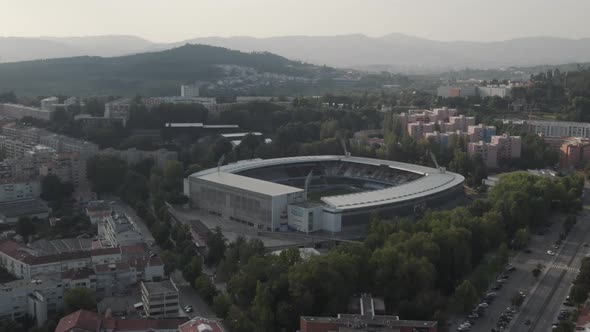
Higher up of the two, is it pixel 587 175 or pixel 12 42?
pixel 12 42

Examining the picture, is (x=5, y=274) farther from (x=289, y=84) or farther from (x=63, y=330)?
(x=289, y=84)

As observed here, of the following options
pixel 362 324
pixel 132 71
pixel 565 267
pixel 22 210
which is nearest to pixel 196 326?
pixel 362 324

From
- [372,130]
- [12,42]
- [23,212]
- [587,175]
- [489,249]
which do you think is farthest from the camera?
[12,42]

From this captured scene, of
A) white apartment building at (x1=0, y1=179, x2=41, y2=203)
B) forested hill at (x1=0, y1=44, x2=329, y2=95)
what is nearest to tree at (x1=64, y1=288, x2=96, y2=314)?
white apartment building at (x1=0, y1=179, x2=41, y2=203)

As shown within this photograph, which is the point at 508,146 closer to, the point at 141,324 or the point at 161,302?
the point at 161,302

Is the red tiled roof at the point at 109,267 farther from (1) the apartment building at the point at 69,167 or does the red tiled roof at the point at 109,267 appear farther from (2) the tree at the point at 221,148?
(2) the tree at the point at 221,148

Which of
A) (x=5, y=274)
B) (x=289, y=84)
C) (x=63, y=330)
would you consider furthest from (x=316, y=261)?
(x=289, y=84)

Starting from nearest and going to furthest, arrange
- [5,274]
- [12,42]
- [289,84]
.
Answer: [5,274], [289,84], [12,42]
